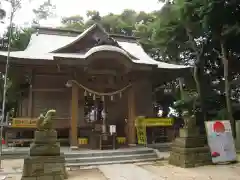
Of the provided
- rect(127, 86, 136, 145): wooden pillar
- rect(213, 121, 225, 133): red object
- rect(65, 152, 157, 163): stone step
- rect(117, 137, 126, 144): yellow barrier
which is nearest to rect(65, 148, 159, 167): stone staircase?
rect(65, 152, 157, 163): stone step

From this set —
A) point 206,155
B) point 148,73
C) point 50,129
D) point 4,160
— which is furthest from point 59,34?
point 206,155

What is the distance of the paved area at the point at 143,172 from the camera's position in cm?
676

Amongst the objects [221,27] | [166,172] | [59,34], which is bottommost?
[166,172]

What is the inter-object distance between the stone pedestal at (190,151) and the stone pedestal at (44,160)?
3982mm

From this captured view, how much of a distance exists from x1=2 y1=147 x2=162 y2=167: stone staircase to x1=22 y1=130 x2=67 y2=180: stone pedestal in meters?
2.00

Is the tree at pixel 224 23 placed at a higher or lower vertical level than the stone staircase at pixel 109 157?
higher

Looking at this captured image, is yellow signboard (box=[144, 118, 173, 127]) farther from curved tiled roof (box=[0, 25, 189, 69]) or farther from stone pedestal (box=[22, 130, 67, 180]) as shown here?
stone pedestal (box=[22, 130, 67, 180])

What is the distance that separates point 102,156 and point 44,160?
10.7ft

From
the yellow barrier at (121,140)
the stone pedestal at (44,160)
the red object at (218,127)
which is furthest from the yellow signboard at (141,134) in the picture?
the stone pedestal at (44,160)

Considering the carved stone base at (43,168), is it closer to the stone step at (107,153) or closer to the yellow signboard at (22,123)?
the stone step at (107,153)

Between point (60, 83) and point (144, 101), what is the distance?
465 centimetres

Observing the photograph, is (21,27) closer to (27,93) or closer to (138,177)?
(27,93)

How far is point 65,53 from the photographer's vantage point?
1218 cm

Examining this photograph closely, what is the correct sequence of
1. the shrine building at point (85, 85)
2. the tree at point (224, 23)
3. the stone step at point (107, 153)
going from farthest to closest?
1. the tree at point (224, 23)
2. the shrine building at point (85, 85)
3. the stone step at point (107, 153)
